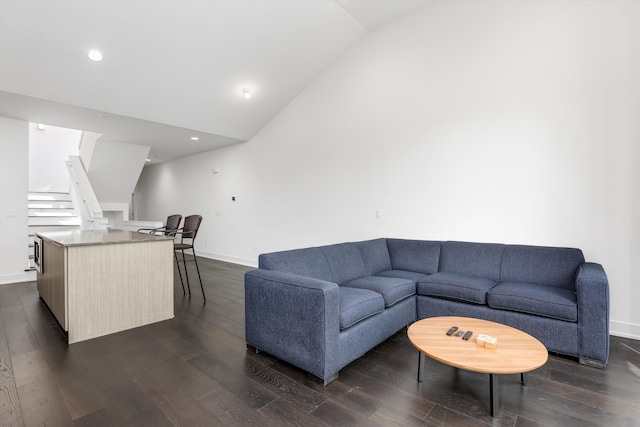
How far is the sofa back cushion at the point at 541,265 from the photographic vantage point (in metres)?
2.81

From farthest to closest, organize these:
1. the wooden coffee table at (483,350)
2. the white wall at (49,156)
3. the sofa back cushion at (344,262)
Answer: the white wall at (49,156)
the sofa back cushion at (344,262)
the wooden coffee table at (483,350)

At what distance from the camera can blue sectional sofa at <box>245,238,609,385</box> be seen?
2.10 metres

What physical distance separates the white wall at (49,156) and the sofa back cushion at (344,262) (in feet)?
25.3

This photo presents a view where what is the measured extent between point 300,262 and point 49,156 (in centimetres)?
868

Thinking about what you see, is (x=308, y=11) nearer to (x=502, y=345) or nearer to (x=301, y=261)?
(x=301, y=261)

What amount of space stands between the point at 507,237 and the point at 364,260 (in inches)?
62.2

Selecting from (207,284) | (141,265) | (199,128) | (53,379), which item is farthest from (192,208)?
(53,379)

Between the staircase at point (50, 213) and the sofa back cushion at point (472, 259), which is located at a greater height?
the staircase at point (50, 213)

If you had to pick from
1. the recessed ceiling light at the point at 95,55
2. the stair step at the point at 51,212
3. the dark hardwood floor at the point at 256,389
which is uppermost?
the recessed ceiling light at the point at 95,55

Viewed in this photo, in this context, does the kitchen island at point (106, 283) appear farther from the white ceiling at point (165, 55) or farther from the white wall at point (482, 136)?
the white wall at point (482, 136)

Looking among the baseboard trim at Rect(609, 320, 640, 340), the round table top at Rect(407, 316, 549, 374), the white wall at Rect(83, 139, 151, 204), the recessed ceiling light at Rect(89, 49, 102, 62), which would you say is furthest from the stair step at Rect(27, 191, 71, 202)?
the baseboard trim at Rect(609, 320, 640, 340)

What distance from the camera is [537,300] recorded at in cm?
248

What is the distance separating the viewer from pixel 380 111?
4.36 m

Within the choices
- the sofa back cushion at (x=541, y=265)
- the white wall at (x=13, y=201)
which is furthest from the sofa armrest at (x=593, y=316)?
the white wall at (x=13, y=201)
